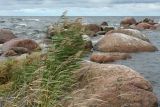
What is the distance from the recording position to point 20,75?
37.0 ft

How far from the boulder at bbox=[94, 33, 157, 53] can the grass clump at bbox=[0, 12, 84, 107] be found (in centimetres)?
1297

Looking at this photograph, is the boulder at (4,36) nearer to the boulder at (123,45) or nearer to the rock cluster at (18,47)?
the rock cluster at (18,47)

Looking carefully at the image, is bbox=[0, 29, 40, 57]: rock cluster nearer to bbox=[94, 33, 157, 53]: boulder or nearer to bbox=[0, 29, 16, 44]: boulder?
bbox=[94, 33, 157, 53]: boulder

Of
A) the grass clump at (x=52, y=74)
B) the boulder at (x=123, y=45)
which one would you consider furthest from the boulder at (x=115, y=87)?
the boulder at (x=123, y=45)

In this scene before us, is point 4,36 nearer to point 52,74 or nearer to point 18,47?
point 18,47

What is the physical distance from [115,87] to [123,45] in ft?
47.4

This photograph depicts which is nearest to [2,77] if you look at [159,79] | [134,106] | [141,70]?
[134,106]

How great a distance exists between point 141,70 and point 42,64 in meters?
9.29

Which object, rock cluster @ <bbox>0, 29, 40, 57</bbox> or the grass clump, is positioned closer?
the grass clump

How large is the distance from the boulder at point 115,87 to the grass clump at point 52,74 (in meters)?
0.54

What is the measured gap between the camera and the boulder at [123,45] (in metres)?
25.6

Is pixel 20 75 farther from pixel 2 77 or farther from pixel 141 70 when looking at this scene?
pixel 141 70

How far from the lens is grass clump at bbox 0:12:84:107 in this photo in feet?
28.3

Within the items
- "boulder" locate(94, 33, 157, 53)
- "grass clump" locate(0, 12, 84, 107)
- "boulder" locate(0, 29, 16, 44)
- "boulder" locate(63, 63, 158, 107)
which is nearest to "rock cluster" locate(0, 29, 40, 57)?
"boulder" locate(94, 33, 157, 53)
